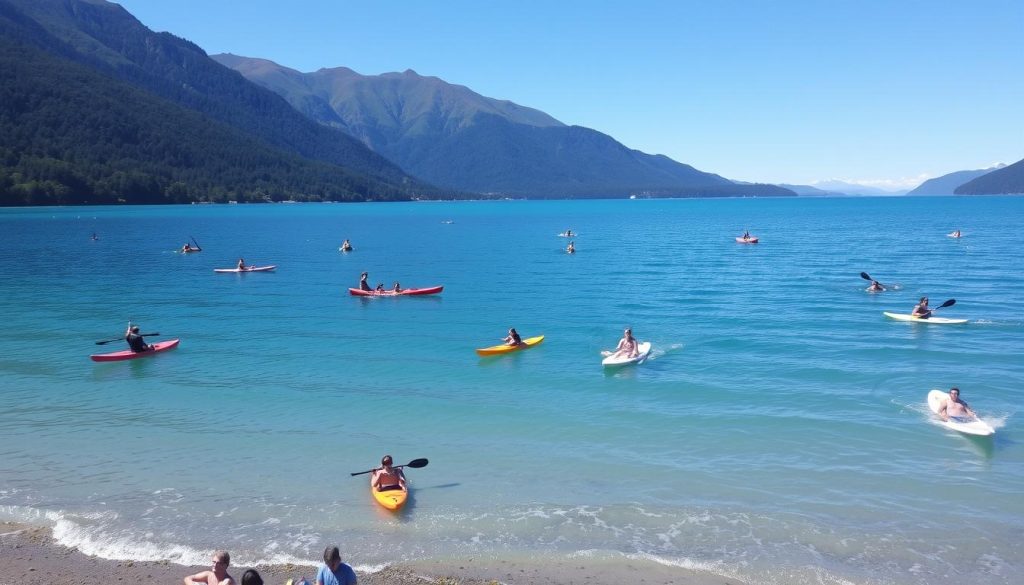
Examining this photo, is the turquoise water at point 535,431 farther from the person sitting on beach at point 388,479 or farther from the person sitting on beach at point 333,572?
the person sitting on beach at point 333,572

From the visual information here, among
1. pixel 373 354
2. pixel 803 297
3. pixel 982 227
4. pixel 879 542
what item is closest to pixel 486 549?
pixel 879 542

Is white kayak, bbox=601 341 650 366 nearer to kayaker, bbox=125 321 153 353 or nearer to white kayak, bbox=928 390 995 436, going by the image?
white kayak, bbox=928 390 995 436

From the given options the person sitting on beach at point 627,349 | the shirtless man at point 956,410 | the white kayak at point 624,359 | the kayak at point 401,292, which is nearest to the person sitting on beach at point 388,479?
the white kayak at point 624,359

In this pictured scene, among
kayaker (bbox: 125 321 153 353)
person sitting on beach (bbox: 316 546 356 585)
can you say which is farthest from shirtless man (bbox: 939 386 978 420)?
kayaker (bbox: 125 321 153 353)

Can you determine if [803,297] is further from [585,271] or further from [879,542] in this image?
[879,542]

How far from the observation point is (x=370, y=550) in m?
13.4

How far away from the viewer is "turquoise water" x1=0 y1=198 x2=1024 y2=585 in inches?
542

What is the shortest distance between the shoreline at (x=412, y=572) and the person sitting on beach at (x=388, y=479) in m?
2.51

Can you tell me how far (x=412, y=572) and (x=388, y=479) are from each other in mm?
3228

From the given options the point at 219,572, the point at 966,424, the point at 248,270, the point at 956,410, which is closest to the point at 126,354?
the point at 219,572

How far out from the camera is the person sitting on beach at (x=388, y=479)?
1541 centimetres

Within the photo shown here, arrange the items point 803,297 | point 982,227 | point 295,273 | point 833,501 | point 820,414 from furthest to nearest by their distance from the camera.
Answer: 1. point 982,227
2. point 295,273
3. point 803,297
4. point 820,414
5. point 833,501

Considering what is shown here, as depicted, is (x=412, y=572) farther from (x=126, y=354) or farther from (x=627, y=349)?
(x=126, y=354)

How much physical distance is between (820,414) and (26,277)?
54.4 metres
